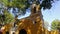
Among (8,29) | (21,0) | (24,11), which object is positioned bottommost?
(8,29)

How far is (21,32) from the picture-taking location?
2778 cm

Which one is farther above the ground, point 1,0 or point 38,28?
point 1,0

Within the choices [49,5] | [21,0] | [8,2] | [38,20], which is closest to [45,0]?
[49,5]

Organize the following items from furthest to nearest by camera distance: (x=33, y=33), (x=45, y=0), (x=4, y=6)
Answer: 1. (x=33, y=33)
2. (x=4, y=6)
3. (x=45, y=0)

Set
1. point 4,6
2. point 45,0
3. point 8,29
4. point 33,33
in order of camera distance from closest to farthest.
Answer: point 45,0
point 4,6
point 33,33
point 8,29

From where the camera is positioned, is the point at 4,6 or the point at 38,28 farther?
the point at 38,28

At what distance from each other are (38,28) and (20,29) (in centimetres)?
259

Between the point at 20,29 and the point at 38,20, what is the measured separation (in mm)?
2841

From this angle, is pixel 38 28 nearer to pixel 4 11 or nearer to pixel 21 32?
pixel 21 32

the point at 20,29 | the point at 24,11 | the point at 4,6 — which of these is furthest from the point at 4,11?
the point at 20,29

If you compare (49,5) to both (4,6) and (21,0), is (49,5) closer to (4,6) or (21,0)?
(21,0)

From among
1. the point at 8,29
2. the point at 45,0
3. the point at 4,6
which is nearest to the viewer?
the point at 45,0

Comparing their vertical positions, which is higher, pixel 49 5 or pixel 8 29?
pixel 49 5

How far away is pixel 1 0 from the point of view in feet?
71.3
